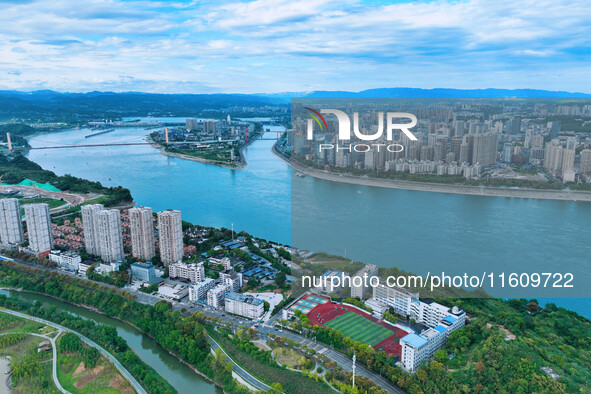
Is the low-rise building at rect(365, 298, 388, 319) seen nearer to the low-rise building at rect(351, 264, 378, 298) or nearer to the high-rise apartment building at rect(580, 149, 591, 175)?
the low-rise building at rect(351, 264, 378, 298)

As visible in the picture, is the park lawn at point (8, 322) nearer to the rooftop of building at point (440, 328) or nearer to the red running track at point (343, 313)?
the red running track at point (343, 313)

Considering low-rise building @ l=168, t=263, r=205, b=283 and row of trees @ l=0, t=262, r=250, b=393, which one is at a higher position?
low-rise building @ l=168, t=263, r=205, b=283

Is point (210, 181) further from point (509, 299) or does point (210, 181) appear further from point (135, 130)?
point (135, 130)

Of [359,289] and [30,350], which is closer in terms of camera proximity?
[30,350]

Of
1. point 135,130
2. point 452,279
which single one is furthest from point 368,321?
point 135,130

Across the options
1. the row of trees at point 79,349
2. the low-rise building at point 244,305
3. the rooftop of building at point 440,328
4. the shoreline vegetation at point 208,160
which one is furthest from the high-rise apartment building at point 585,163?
the shoreline vegetation at point 208,160

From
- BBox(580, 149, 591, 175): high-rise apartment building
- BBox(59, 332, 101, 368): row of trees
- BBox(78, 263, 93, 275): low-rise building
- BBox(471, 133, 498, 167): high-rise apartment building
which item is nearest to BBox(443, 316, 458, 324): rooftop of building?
BBox(471, 133, 498, 167): high-rise apartment building
